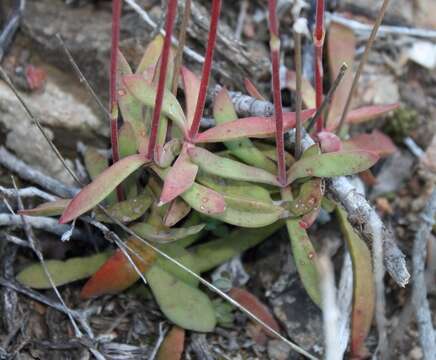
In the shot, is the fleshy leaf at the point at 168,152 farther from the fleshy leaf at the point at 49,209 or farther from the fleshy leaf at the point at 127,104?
the fleshy leaf at the point at 49,209

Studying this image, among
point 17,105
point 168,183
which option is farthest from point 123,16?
point 168,183

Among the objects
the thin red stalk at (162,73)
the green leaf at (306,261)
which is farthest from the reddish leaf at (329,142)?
the thin red stalk at (162,73)

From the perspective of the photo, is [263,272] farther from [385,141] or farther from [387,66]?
[387,66]

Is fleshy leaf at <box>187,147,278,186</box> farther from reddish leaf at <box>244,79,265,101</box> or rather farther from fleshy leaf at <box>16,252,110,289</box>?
fleshy leaf at <box>16,252,110,289</box>

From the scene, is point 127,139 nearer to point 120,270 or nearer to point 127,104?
point 127,104

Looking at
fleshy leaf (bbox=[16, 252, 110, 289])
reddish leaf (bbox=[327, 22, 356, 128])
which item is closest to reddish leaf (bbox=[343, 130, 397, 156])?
reddish leaf (bbox=[327, 22, 356, 128])

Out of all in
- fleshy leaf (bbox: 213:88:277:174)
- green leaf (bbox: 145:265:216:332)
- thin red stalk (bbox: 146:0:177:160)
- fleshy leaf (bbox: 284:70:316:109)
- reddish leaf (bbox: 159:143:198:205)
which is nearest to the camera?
thin red stalk (bbox: 146:0:177:160)
